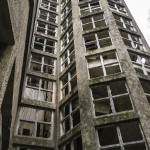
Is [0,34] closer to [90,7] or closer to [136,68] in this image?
[136,68]

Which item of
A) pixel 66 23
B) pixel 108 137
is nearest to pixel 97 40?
pixel 66 23

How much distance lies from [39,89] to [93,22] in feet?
23.8

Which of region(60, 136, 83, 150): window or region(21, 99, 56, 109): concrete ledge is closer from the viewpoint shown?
region(60, 136, 83, 150): window

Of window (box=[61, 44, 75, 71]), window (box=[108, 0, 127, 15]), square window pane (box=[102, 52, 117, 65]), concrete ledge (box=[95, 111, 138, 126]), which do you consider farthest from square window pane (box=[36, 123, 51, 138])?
window (box=[108, 0, 127, 15])

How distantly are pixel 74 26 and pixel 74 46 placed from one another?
2778 mm

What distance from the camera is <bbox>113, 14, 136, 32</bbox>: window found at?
62.4ft

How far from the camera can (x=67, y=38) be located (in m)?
19.2

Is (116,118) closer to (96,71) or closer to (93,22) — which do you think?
(96,71)

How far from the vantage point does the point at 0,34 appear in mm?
5207

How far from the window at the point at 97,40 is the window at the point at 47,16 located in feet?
23.7

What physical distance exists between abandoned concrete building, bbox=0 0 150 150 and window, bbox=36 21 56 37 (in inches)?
4.9

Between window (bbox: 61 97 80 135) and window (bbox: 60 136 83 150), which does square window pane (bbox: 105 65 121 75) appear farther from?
window (bbox: 60 136 83 150)

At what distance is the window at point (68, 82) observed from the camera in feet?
48.7

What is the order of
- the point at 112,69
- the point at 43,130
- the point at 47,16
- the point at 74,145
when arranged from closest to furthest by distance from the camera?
the point at 74,145
the point at 43,130
the point at 112,69
the point at 47,16
